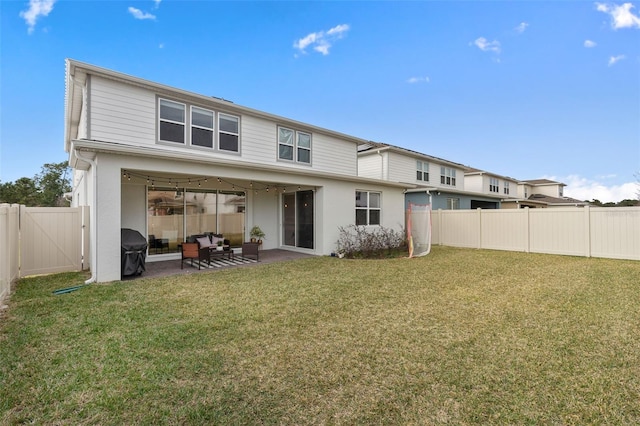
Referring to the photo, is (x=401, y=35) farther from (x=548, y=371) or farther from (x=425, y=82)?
(x=548, y=371)

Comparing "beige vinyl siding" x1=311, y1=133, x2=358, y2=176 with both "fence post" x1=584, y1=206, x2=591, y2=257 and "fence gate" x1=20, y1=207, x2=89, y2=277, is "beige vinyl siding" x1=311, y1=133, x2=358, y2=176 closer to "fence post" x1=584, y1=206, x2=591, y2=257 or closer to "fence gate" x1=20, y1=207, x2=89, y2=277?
"fence gate" x1=20, y1=207, x2=89, y2=277

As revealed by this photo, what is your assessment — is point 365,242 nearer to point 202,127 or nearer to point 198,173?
point 198,173

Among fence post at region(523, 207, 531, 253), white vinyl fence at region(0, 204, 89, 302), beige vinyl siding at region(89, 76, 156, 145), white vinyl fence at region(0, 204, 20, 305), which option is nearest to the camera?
white vinyl fence at region(0, 204, 20, 305)

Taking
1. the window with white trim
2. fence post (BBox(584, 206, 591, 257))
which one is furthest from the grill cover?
fence post (BBox(584, 206, 591, 257))

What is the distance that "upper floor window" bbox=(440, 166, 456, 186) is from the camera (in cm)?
2128

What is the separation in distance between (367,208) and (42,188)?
40.9 metres

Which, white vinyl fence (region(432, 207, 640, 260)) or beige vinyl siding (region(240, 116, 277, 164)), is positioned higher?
beige vinyl siding (region(240, 116, 277, 164))

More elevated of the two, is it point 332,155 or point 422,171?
point 422,171

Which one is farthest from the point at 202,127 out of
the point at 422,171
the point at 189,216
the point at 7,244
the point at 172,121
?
the point at 422,171

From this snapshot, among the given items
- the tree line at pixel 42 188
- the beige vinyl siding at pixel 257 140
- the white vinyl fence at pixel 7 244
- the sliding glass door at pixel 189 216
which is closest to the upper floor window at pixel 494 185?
the beige vinyl siding at pixel 257 140

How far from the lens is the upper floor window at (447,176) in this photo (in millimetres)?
21281

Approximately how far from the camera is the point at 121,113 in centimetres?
831

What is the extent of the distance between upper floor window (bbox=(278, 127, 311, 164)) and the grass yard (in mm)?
6869

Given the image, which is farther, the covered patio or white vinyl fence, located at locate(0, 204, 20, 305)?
the covered patio
